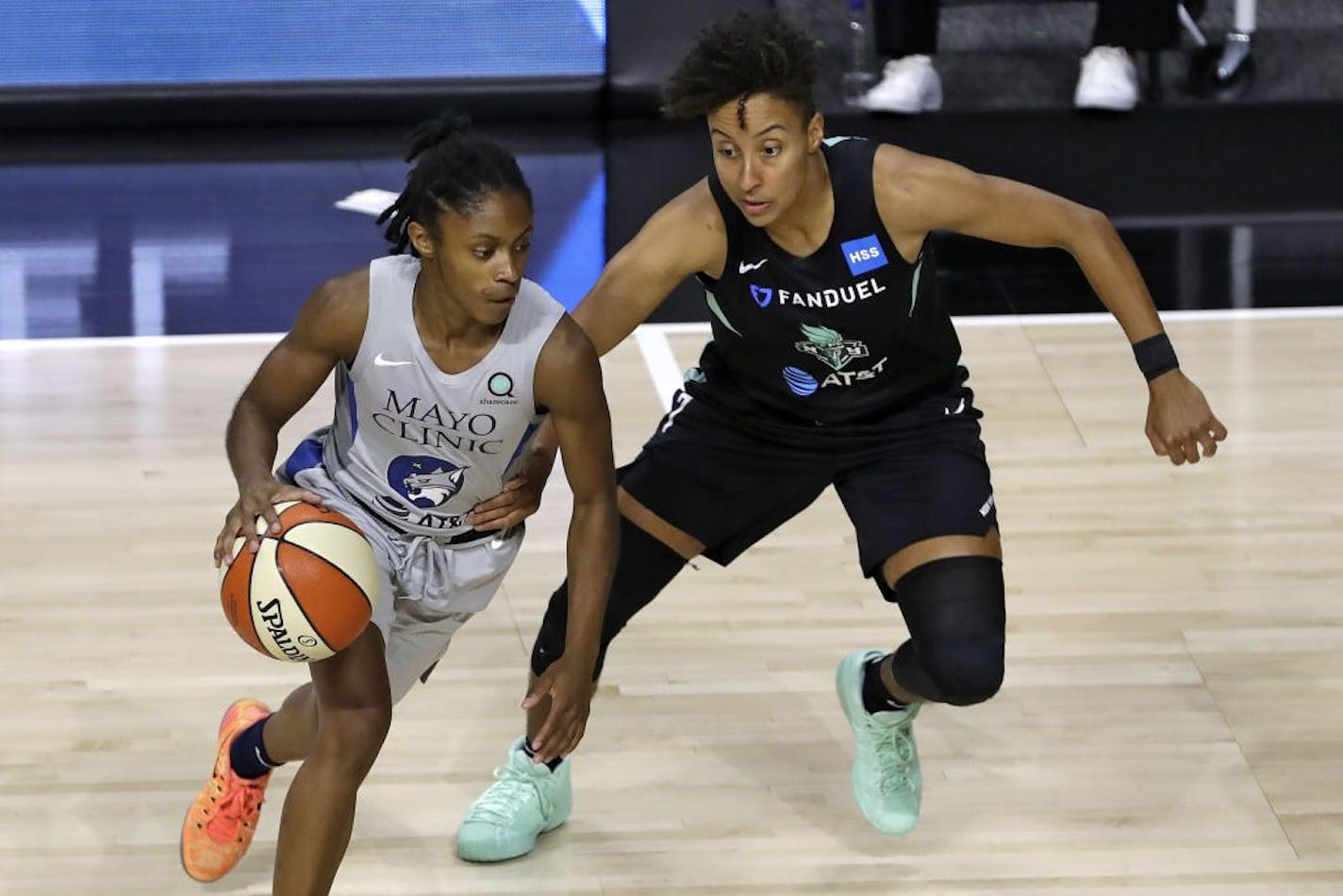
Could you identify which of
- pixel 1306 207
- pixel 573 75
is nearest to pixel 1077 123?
pixel 1306 207

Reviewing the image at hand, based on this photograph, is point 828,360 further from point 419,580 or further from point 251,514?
point 251,514

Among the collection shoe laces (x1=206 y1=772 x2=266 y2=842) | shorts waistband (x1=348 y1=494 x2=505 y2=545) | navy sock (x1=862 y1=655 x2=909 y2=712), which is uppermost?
shorts waistband (x1=348 y1=494 x2=505 y2=545)

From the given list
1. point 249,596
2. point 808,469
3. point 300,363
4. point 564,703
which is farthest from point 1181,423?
point 249,596

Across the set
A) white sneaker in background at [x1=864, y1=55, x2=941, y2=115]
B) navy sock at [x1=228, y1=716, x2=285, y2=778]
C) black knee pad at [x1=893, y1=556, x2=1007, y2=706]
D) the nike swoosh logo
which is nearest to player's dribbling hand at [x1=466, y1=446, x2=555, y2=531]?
the nike swoosh logo

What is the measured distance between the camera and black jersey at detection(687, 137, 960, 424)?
3615mm

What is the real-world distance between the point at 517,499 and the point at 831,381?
0.62 metres

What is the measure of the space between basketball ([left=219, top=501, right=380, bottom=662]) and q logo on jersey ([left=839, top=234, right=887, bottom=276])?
973mm

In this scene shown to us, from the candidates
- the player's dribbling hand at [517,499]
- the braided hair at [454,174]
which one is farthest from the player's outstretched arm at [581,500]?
the braided hair at [454,174]

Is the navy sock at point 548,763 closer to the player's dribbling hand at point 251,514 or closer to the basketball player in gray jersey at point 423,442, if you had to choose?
the basketball player in gray jersey at point 423,442

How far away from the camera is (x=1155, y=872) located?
371 cm

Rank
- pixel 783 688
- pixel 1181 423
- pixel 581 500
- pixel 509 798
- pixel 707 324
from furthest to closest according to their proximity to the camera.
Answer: pixel 707 324 < pixel 783 688 < pixel 509 798 < pixel 1181 423 < pixel 581 500

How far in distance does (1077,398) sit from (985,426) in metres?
0.32

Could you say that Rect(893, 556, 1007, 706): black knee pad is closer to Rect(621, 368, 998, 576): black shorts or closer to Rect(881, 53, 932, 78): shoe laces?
Rect(621, 368, 998, 576): black shorts

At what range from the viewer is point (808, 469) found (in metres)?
3.82
